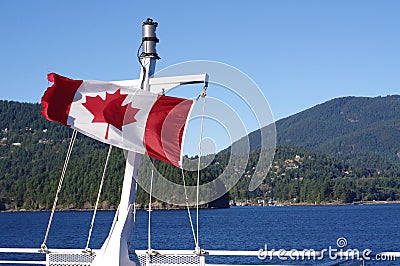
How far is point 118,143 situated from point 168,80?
1.15 meters

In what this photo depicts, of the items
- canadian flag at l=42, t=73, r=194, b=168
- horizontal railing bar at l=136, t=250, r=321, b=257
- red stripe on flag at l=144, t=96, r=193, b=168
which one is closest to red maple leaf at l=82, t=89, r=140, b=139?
canadian flag at l=42, t=73, r=194, b=168

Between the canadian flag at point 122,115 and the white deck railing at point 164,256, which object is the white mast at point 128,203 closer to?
the canadian flag at point 122,115

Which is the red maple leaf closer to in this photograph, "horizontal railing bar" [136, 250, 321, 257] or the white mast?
the white mast

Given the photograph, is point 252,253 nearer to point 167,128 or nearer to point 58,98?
point 167,128

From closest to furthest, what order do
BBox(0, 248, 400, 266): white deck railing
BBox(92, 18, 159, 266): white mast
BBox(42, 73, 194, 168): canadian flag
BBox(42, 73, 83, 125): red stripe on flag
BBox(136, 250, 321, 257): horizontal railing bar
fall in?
BBox(92, 18, 159, 266): white mast, BBox(42, 73, 194, 168): canadian flag, BBox(42, 73, 83, 125): red stripe on flag, BBox(136, 250, 321, 257): horizontal railing bar, BBox(0, 248, 400, 266): white deck railing

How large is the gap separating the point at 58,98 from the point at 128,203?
6.17 ft

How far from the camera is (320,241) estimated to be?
235ft

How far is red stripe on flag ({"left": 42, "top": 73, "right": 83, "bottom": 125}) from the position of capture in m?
10.4

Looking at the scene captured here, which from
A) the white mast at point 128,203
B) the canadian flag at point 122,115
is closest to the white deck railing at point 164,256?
the white mast at point 128,203

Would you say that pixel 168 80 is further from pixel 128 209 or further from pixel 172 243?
pixel 172 243

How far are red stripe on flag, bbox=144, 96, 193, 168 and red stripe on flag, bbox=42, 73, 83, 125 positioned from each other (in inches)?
47.2

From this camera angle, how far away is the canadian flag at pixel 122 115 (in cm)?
1031

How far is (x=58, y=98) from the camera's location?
412 inches

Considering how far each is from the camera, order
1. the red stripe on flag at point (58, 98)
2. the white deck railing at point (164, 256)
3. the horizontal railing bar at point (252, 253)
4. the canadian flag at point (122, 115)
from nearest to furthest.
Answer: the canadian flag at point (122, 115), the red stripe on flag at point (58, 98), the horizontal railing bar at point (252, 253), the white deck railing at point (164, 256)
